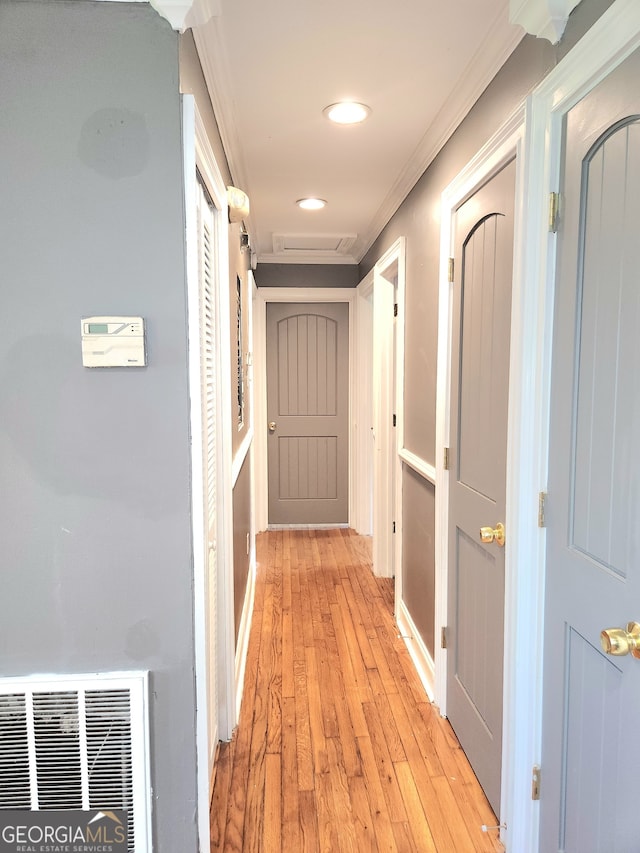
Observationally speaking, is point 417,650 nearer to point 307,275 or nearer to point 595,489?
point 595,489

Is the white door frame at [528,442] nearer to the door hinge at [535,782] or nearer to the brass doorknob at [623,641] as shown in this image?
the door hinge at [535,782]

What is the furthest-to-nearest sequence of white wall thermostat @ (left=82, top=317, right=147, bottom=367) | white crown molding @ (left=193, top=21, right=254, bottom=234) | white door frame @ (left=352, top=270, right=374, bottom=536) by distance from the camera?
white door frame @ (left=352, top=270, right=374, bottom=536) < white crown molding @ (left=193, top=21, right=254, bottom=234) < white wall thermostat @ (left=82, top=317, right=147, bottom=367)

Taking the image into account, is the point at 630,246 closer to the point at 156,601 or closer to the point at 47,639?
the point at 156,601

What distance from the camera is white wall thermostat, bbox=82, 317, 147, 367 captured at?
4.36 feet

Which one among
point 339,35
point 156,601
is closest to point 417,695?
point 156,601

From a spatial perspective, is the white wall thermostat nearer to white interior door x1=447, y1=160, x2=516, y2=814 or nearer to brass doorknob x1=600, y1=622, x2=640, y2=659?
white interior door x1=447, y1=160, x2=516, y2=814

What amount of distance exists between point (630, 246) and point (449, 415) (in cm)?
113

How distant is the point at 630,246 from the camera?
1.11m

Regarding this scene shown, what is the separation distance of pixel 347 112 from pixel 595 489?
1638mm

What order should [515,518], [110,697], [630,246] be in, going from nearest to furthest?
[630,246]
[110,697]
[515,518]

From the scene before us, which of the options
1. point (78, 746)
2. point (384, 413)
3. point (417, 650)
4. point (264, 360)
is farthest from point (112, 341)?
point (264, 360)

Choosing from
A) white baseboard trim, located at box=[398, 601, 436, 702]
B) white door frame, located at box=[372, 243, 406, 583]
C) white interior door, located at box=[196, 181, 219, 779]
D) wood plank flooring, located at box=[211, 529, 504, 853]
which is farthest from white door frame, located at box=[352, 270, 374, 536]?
white interior door, located at box=[196, 181, 219, 779]

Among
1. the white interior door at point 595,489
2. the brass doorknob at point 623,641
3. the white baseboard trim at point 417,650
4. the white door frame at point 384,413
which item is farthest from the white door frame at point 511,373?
the white door frame at point 384,413

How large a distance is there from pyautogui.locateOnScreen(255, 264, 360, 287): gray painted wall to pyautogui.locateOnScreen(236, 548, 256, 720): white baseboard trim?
244cm
